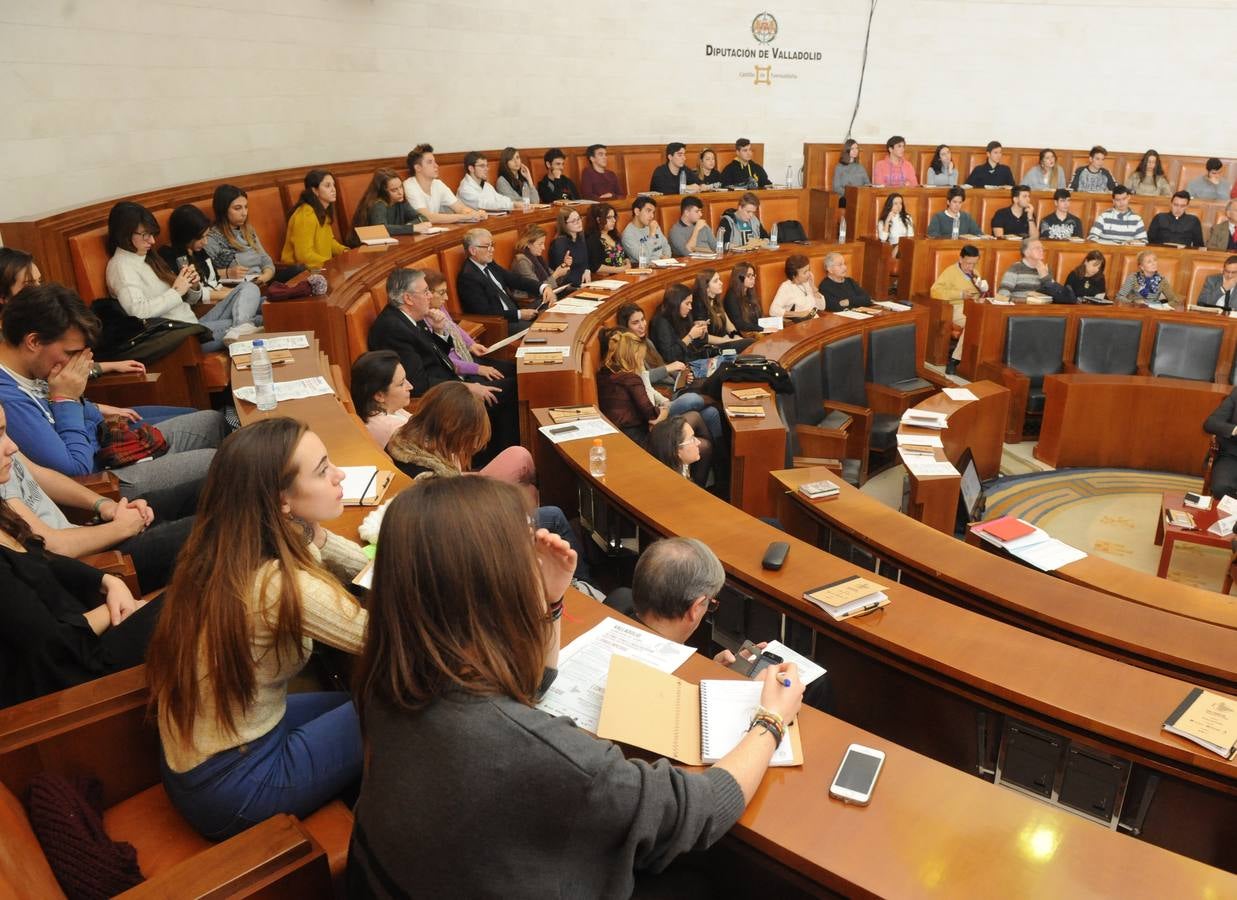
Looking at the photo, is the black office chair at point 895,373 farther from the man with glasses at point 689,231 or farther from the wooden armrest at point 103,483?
the wooden armrest at point 103,483

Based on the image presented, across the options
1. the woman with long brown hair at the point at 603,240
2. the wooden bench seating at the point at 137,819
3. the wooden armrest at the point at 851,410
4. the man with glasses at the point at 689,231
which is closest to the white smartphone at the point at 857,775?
the wooden bench seating at the point at 137,819

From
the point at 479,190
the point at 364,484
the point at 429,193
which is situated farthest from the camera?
the point at 479,190

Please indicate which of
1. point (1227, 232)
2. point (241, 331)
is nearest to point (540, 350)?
point (241, 331)

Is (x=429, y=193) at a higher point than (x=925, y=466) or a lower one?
higher

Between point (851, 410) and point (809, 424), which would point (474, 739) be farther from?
point (851, 410)

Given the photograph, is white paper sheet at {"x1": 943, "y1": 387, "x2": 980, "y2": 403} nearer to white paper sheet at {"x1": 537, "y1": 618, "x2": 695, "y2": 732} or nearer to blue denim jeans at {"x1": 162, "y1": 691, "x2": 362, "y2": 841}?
white paper sheet at {"x1": 537, "y1": 618, "x2": 695, "y2": 732}

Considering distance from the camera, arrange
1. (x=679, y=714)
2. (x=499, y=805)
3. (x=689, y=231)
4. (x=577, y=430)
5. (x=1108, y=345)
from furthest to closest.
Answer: (x=689, y=231), (x=1108, y=345), (x=577, y=430), (x=679, y=714), (x=499, y=805)

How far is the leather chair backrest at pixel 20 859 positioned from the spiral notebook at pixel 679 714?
88 centimetres

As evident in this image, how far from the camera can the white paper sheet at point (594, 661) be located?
5.63ft

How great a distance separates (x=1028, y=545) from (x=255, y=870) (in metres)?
2.77

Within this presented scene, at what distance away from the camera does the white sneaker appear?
443cm

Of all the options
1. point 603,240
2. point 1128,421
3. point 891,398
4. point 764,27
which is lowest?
point 1128,421

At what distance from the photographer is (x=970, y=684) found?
2191mm

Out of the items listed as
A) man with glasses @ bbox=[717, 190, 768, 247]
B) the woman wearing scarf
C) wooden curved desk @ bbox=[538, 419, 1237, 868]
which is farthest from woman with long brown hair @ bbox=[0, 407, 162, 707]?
the woman wearing scarf
